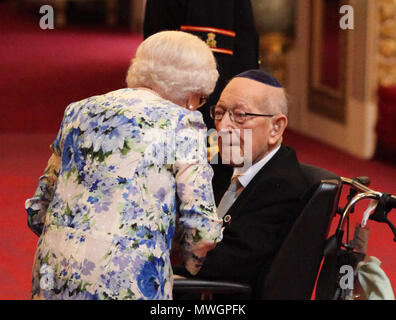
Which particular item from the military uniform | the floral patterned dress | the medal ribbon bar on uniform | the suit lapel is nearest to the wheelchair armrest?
the floral patterned dress

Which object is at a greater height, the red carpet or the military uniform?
the military uniform

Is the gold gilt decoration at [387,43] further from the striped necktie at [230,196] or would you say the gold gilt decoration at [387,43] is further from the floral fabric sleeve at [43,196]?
the floral fabric sleeve at [43,196]

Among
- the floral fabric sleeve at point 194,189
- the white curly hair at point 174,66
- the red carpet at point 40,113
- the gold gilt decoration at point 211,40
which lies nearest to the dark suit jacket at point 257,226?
the floral fabric sleeve at point 194,189

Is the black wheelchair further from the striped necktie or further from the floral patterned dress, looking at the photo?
the striped necktie

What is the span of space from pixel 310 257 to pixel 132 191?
0.61 meters

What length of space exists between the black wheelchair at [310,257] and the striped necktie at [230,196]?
30 cm

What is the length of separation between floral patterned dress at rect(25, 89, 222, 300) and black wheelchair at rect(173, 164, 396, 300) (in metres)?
0.17

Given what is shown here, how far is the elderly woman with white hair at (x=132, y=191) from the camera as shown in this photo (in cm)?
222

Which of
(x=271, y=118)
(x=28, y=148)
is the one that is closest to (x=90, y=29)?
(x=28, y=148)

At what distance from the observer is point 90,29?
1448 cm

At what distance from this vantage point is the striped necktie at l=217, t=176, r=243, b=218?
2.78 m

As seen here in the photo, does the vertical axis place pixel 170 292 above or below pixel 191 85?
below
